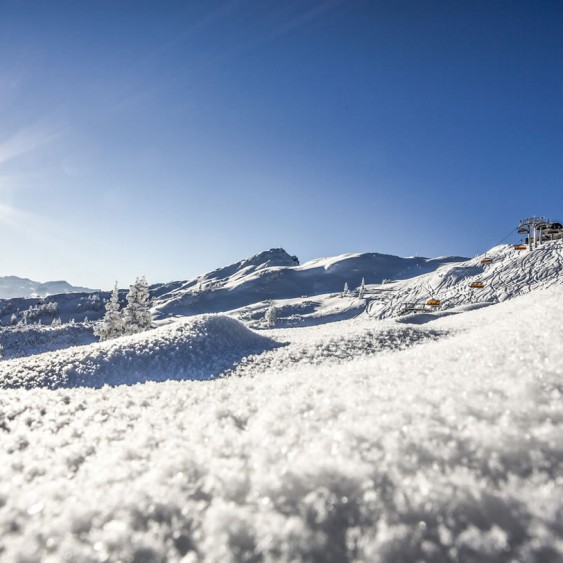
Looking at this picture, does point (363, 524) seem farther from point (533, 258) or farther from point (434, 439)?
point (533, 258)

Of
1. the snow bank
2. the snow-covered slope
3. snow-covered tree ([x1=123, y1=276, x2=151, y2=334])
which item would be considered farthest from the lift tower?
the snow bank

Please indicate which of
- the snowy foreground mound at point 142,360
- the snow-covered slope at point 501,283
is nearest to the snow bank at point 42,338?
the snow-covered slope at point 501,283

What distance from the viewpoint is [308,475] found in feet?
10.2

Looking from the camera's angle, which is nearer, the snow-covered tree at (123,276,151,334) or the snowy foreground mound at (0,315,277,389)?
the snowy foreground mound at (0,315,277,389)

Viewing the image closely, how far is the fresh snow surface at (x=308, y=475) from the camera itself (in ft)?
8.20

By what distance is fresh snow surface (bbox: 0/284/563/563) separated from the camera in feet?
8.20

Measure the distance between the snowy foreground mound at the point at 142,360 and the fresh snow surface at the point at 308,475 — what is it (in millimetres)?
11380

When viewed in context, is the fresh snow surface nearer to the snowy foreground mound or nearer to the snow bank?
the snowy foreground mound

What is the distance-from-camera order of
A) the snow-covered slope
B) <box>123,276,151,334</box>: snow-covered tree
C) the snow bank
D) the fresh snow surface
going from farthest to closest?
the snow bank < the snow-covered slope < <box>123,276,151,334</box>: snow-covered tree < the fresh snow surface

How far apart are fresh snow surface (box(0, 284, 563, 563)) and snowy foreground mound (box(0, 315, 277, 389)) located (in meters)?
11.4

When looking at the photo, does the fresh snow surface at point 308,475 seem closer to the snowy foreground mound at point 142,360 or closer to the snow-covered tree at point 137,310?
the snowy foreground mound at point 142,360

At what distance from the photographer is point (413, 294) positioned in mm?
104688

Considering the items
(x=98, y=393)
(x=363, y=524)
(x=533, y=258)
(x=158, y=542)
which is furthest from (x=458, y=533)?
(x=533, y=258)

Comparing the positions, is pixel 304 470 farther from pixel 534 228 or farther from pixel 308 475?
pixel 534 228
